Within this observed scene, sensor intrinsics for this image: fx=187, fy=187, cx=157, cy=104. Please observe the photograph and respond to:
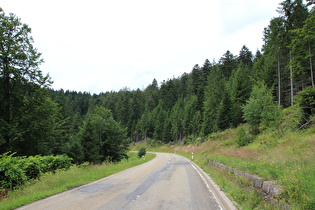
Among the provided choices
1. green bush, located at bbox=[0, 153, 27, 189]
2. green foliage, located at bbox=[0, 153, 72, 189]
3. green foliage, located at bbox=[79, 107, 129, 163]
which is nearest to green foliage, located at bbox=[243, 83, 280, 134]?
green foliage, located at bbox=[0, 153, 72, 189]

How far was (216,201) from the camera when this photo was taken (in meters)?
6.39

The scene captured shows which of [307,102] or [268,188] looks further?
[307,102]

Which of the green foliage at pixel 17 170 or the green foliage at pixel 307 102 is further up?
the green foliage at pixel 307 102

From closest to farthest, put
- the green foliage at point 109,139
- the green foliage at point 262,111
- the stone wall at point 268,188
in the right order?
the stone wall at point 268,188
the green foliage at point 262,111
the green foliage at point 109,139

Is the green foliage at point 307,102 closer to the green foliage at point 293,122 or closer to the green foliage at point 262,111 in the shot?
the green foliage at point 293,122

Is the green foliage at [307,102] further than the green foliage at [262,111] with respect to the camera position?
No

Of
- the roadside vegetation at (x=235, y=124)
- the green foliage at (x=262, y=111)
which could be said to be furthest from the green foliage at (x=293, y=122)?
the green foliage at (x=262, y=111)

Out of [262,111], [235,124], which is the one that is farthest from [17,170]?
[235,124]

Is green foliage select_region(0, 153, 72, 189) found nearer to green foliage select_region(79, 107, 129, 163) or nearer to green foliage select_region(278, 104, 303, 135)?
green foliage select_region(79, 107, 129, 163)

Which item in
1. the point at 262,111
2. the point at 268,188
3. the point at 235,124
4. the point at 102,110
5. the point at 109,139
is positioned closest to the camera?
the point at 268,188

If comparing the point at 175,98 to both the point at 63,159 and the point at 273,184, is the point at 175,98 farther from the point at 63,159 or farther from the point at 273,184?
the point at 273,184

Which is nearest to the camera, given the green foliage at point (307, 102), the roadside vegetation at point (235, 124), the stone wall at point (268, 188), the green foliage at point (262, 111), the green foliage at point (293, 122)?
the stone wall at point (268, 188)

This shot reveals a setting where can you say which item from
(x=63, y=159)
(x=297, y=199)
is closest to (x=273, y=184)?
(x=297, y=199)

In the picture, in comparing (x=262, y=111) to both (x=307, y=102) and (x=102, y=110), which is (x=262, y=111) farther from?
(x=102, y=110)
